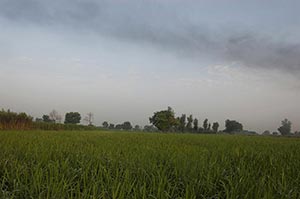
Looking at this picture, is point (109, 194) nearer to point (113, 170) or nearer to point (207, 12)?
point (113, 170)

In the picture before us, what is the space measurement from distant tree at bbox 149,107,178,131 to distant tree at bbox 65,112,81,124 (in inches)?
1398

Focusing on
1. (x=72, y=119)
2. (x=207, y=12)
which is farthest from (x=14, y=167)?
(x=72, y=119)

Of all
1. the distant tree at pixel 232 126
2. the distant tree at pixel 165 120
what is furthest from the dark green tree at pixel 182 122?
the distant tree at pixel 232 126

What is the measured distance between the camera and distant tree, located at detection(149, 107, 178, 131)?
8169 centimetres

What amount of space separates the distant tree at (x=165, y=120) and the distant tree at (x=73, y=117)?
35508 mm

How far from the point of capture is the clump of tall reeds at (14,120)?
23.7m

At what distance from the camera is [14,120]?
24.5 m

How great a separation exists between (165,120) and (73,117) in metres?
41.9

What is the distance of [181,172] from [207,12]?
8970 mm

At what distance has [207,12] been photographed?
1142cm

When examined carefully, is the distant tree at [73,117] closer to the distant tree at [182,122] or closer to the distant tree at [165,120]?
the distant tree at [165,120]

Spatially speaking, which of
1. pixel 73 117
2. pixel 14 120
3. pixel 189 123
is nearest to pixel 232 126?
pixel 189 123

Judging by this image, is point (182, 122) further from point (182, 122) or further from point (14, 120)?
point (14, 120)

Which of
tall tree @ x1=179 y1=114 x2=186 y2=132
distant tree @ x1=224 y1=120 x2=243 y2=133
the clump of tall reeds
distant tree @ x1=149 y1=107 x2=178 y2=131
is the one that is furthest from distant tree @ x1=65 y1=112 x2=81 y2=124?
the clump of tall reeds
